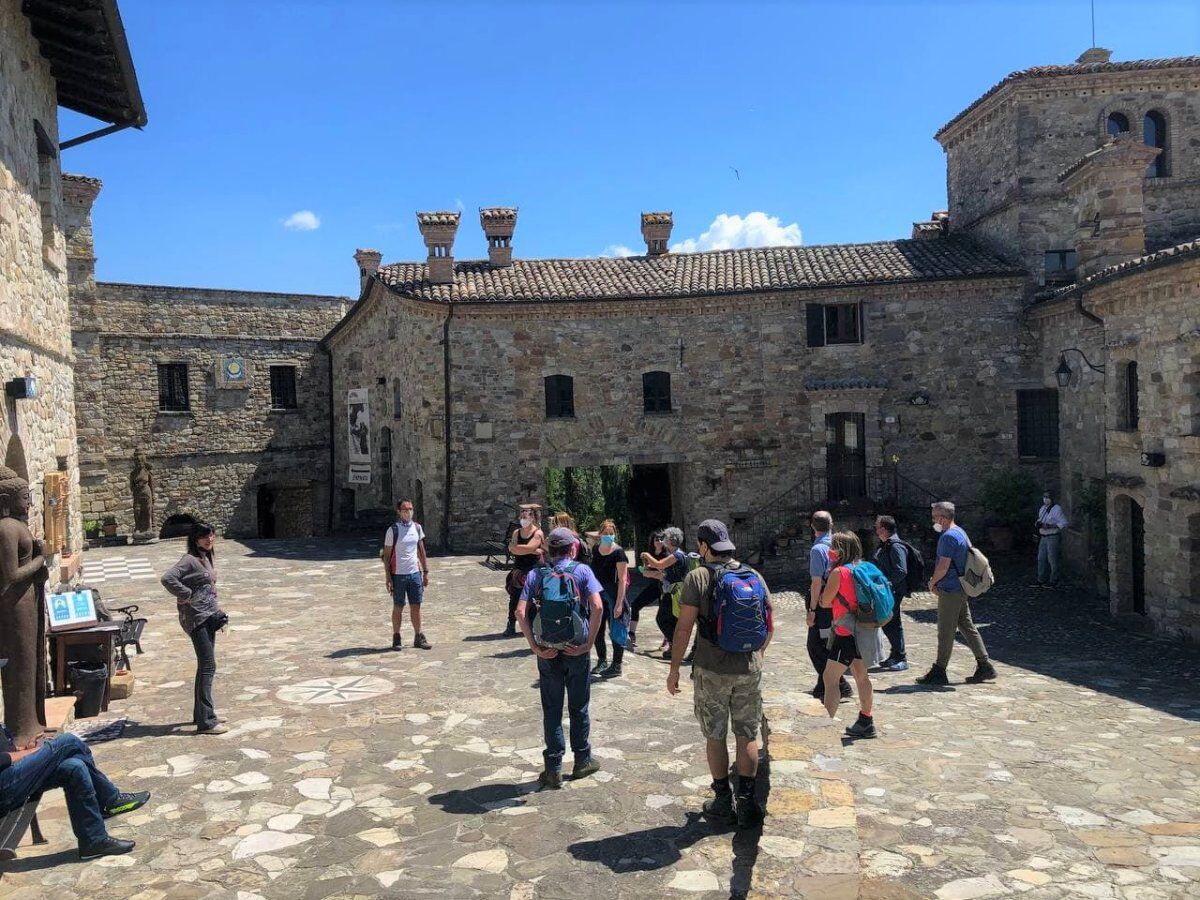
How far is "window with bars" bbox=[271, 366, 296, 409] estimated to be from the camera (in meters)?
29.4

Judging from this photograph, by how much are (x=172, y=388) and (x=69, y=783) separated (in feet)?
82.0

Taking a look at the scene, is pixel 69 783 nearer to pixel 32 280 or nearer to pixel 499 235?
pixel 32 280

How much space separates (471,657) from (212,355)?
21.1 metres

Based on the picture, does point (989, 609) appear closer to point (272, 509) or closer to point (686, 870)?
point (686, 870)

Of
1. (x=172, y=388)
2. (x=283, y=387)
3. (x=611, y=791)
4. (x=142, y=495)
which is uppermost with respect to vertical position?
(x=283, y=387)

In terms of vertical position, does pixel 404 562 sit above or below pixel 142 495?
below

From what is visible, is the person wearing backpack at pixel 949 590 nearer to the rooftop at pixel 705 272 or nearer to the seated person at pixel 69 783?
the seated person at pixel 69 783

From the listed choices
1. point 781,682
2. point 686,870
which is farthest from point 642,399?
point 686,870

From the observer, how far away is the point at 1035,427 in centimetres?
2139

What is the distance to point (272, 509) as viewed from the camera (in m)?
30.7

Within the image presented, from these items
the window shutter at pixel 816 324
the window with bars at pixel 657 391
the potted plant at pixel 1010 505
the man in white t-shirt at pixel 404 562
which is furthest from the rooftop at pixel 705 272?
the man in white t-shirt at pixel 404 562

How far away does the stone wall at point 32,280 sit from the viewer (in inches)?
312

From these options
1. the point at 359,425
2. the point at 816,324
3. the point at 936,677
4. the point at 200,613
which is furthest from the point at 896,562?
the point at 359,425

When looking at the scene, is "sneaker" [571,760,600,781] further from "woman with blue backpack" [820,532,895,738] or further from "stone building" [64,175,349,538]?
"stone building" [64,175,349,538]
